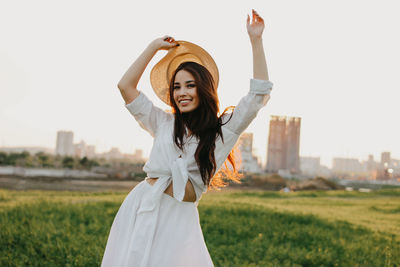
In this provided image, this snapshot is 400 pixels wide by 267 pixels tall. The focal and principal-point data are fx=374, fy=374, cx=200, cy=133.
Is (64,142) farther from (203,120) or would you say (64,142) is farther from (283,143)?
(203,120)

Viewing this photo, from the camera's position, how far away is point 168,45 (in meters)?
1.99

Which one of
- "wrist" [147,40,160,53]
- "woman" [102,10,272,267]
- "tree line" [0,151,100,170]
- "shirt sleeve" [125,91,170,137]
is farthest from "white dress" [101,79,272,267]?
"tree line" [0,151,100,170]

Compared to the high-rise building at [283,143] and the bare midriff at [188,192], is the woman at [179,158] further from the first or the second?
the high-rise building at [283,143]

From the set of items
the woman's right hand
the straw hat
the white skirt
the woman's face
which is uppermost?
the woman's right hand

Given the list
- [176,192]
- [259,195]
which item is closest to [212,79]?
[176,192]

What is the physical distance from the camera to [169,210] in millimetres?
1847

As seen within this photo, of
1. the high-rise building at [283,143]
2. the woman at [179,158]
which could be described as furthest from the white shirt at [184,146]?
the high-rise building at [283,143]

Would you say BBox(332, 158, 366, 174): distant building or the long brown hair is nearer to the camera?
the long brown hair

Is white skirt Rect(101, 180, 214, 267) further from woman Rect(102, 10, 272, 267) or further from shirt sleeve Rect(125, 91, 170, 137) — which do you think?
shirt sleeve Rect(125, 91, 170, 137)

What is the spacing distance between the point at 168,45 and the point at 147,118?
405 millimetres

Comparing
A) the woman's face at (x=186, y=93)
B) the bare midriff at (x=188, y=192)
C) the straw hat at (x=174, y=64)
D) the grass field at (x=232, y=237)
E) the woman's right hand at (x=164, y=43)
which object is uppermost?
the woman's right hand at (x=164, y=43)

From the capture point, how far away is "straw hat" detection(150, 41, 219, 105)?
2.09 metres

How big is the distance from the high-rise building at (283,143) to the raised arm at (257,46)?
24.4m

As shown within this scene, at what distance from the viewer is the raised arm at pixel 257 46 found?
1.76 metres
